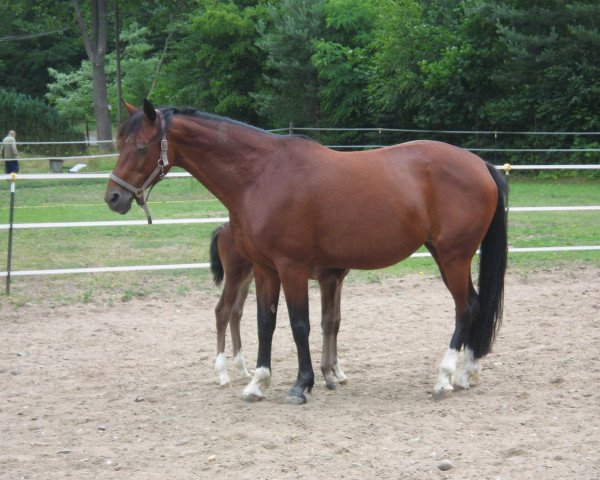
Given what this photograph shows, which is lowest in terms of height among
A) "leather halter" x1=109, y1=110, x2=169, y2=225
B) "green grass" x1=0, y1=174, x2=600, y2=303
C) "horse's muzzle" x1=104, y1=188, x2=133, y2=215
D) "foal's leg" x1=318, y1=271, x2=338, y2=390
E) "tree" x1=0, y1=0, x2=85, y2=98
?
"green grass" x1=0, y1=174, x2=600, y2=303

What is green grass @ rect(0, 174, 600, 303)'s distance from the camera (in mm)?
9555

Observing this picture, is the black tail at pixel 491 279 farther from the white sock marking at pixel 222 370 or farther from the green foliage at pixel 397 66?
the green foliage at pixel 397 66

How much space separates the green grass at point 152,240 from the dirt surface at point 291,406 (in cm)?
88

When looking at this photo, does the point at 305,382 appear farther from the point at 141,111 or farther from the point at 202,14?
the point at 202,14

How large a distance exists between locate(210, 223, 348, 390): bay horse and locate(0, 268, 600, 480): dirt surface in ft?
0.43

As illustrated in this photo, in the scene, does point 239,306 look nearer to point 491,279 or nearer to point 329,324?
point 329,324

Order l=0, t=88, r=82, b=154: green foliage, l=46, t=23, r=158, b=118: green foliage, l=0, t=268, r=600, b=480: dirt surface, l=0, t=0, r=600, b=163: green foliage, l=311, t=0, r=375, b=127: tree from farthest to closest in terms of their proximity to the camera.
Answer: l=46, t=23, r=158, b=118: green foliage
l=0, t=88, r=82, b=154: green foliage
l=311, t=0, r=375, b=127: tree
l=0, t=0, r=600, b=163: green foliage
l=0, t=268, r=600, b=480: dirt surface

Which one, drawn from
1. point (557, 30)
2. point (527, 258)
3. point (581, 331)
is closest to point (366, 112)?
point (557, 30)

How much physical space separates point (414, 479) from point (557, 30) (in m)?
21.0

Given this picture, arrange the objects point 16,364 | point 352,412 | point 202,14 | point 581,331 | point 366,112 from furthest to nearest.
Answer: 1. point 202,14
2. point 366,112
3. point 581,331
4. point 16,364
5. point 352,412

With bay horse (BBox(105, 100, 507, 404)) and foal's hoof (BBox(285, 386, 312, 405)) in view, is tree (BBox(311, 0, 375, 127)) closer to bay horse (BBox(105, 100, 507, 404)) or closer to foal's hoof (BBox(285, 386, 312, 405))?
bay horse (BBox(105, 100, 507, 404))

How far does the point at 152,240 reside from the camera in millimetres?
12805

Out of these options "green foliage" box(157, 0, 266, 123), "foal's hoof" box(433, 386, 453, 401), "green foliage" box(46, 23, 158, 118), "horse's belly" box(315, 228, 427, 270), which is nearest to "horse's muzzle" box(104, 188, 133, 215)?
"horse's belly" box(315, 228, 427, 270)

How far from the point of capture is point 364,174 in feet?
18.6
